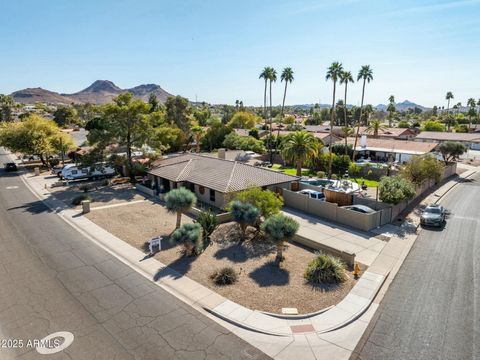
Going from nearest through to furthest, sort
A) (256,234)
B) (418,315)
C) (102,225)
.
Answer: (418,315)
(256,234)
(102,225)

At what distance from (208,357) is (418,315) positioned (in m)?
9.38

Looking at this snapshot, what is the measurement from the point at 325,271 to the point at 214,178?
16.3m

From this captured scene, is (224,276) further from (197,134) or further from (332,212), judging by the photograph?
(197,134)

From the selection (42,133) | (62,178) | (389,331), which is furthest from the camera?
(42,133)

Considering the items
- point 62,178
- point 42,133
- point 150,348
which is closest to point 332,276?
point 150,348

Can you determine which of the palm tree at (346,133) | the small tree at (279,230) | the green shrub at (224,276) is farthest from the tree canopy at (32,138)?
the palm tree at (346,133)

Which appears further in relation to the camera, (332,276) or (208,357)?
(332,276)

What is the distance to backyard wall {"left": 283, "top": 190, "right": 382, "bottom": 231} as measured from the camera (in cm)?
2403

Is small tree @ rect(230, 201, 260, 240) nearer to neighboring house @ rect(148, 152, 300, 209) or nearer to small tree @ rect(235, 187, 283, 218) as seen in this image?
small tree @ rect(235, 187, 283, 218)

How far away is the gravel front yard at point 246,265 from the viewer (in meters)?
14.8

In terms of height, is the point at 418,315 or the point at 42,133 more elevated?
the point at 42,133

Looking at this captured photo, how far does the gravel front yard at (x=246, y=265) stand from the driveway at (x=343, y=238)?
2.31 meters

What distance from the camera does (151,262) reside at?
1852 centimetres

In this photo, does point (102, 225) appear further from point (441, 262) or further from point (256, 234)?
point (441, 262)
